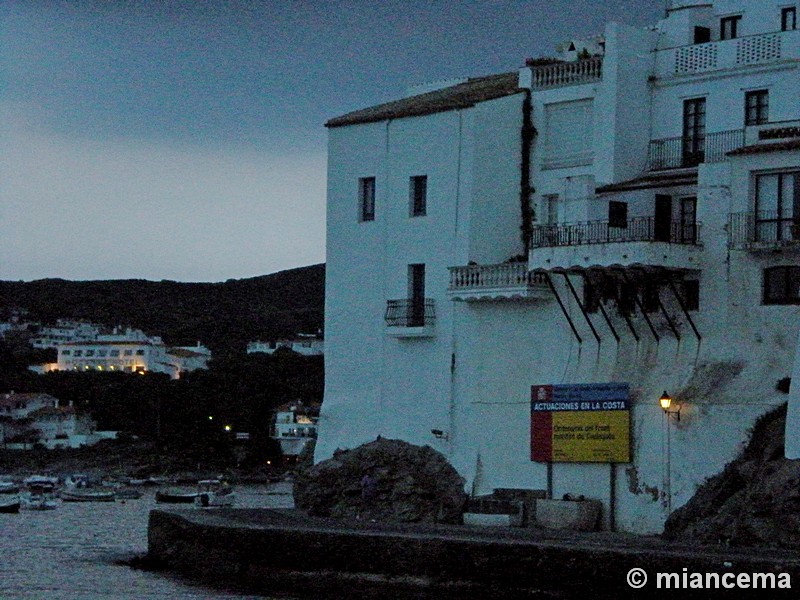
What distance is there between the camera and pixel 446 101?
→ 47.5 m

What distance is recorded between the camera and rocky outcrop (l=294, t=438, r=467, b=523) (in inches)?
1785

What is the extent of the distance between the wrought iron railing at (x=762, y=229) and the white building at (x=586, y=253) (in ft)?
0.13

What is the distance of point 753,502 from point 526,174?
11951 mm

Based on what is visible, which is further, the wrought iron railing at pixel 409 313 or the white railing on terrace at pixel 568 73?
the wrought iron railing at pixel 409 313

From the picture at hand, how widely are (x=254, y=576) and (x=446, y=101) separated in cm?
1273

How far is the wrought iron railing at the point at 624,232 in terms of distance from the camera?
42156 mm

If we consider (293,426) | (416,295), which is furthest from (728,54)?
(293,426)

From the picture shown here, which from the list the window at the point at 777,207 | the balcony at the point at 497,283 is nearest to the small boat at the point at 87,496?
the balcony at the point at 497,283

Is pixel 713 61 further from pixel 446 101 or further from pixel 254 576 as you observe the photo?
pixel 254 576

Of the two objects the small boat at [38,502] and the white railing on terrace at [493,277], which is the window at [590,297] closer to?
the white railing on terrace at [493,277]

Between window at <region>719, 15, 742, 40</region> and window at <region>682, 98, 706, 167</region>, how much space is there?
2129 millimetres

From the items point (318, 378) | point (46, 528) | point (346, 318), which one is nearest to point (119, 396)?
point (318, 378)

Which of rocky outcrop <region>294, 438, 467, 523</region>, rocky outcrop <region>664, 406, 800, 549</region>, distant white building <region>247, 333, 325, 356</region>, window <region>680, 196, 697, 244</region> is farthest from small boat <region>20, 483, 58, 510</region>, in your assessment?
distant white building <region>247, 333, 325, 356</region>

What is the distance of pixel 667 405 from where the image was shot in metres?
40.8
